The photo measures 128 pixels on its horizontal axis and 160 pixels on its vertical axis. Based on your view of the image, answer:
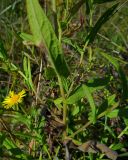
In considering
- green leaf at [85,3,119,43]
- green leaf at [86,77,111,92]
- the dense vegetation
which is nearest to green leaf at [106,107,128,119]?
the dense vegetation

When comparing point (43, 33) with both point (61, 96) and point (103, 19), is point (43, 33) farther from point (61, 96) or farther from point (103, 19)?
point (61, 96)

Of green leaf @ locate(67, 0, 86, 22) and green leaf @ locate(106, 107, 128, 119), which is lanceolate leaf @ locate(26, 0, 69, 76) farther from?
green leaf @ locate(106, 107, 128, 119)

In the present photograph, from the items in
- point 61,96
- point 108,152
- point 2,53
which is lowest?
point 108,152

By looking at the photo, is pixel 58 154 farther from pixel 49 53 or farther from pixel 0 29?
pixel 0 29

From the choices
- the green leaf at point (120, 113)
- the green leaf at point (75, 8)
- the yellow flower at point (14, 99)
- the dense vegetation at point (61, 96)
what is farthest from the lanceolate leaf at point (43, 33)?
the yellow flower at point (14, 99)

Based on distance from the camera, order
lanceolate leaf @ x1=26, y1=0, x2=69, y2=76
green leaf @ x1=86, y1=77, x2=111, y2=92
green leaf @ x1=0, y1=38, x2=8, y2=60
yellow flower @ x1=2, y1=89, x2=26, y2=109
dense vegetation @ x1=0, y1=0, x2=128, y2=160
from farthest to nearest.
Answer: yellow flower @ x1=2, y1=89, x2=26, y2=109 → green leaf @ x1=0, y1=38, x2=8, y2=60 → green leaf @ x1=86, y1=77, x2=111, y2=92 → dense vegetation @ x1=0, y1=0, x2=128, y2=160 → lanceolate leaf @ x1=26, y1=0, x2=69, y2=76

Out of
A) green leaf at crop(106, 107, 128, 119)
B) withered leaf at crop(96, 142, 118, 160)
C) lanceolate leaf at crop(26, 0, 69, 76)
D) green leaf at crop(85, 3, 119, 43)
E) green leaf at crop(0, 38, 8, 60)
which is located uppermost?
green leaf at crop(85, 3, 119, 43)

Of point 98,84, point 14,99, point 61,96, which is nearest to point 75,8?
point 98,84

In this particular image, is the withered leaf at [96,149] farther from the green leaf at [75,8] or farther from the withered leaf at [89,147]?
the green leaf at [75,8]
